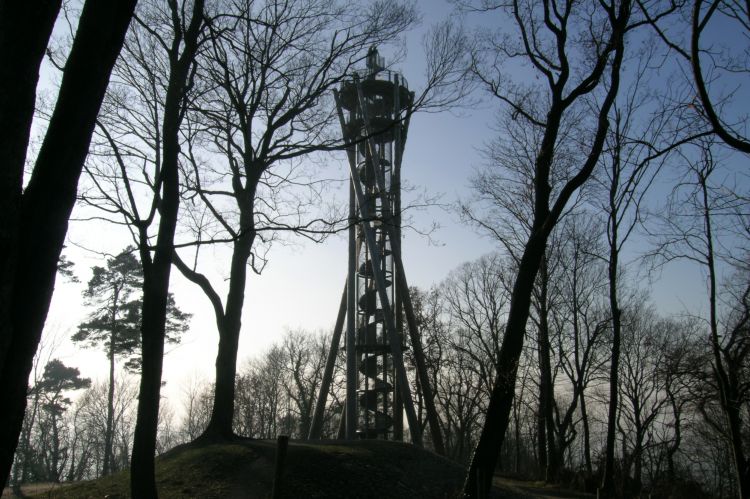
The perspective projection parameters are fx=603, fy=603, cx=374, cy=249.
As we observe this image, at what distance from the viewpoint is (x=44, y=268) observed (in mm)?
3881

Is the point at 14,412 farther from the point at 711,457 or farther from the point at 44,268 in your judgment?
the point at 711,457

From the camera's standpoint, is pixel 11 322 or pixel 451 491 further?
pixel 451 491

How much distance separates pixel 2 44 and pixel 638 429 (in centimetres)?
3290

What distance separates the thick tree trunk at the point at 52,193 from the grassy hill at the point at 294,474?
6.04 meters

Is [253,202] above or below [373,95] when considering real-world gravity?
below

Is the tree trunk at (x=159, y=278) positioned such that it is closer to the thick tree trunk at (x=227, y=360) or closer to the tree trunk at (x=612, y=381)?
the thick tree trunk at (x=227, y=360)

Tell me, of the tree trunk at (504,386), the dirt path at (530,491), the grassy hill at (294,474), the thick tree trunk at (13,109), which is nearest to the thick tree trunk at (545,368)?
the dirt path at (530,491)

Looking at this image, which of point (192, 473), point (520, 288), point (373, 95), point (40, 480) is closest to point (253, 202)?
point (192, 473)

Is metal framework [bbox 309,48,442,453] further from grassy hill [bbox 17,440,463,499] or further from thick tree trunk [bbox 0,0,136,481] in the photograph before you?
thick tree trunk [bbox 0,0,136,481]

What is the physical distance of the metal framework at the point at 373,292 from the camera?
56.7 ft

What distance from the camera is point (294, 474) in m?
9.93

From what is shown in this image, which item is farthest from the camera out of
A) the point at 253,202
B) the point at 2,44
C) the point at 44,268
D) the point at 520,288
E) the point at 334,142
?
the point at 253,202

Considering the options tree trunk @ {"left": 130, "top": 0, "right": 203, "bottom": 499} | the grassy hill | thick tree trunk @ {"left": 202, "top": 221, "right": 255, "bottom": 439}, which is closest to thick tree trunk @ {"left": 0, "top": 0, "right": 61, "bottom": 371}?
tree trunk @ {"left": 130, "top": 0, "right": 203, "bottom": 499}

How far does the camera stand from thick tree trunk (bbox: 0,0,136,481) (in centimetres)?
373
